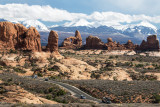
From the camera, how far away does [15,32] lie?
186ft

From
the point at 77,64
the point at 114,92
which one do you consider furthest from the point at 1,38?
the point at 114,92

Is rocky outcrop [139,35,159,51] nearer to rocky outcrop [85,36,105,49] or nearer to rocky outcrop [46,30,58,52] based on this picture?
rocky outcrop [85,36,105,49]

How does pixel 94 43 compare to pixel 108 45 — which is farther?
pixel 94 43

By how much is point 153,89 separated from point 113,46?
3956 inches

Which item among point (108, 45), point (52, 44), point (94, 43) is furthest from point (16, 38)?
point (94, 43)

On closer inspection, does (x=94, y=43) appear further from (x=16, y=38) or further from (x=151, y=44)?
(x=16, y=38)

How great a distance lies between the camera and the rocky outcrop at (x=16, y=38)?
182 feet

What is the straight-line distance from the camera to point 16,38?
56.6 meters

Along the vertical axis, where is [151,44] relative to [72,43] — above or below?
below

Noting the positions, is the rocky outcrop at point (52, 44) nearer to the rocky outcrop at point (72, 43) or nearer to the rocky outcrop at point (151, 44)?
the rocky outcrop at point (151, 44)

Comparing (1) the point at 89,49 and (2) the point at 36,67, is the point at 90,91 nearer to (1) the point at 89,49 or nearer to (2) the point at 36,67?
(2) the point at 36,67

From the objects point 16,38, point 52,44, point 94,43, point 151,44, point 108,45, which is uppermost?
point 94,43

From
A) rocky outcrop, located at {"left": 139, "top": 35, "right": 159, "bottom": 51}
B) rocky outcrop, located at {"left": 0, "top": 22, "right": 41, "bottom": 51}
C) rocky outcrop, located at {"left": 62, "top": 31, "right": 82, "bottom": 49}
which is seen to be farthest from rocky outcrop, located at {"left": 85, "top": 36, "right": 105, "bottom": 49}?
rocky outcrop, located at {"left": 0, "top": 22, "right": 41, "bottom": 51}

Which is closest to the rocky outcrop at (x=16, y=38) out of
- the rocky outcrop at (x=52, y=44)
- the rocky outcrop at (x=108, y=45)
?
the rocky outcrop at (x=52, y=44)
